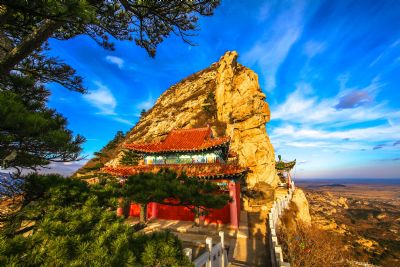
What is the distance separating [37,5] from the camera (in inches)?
124

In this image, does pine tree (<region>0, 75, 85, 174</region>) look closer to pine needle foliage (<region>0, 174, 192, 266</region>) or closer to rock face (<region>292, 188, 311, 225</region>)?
pine needle foliage (<region>0, 174, 192, 266</region>)

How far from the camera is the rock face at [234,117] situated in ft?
106

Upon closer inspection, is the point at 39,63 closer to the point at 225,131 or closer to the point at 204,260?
the point at 204,260

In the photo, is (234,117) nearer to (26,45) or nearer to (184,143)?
(184,143)

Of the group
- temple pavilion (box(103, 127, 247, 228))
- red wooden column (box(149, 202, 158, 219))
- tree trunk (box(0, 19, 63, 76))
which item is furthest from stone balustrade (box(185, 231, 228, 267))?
red wooden column (box(149, 202, 158, 219))

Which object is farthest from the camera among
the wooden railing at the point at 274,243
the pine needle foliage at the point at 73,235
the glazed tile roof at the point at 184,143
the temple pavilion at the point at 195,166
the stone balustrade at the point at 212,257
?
the glazed tile roof at the point at 184,143

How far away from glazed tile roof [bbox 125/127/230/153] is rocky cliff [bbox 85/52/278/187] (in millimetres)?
10736

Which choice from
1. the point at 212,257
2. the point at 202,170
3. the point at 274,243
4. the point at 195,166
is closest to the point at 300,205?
the point at 195,166

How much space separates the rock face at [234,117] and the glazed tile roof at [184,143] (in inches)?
576

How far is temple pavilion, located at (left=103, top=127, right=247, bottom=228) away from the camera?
1384 cm

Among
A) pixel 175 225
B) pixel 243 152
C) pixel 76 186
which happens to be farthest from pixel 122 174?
pixel 243 152

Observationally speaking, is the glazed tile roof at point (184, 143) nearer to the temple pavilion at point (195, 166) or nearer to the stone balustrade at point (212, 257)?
the temple pavilion at point (195, 166)

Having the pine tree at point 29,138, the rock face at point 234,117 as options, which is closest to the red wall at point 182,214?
the pine tree at point 29,138

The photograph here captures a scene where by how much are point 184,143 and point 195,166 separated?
278 cm
